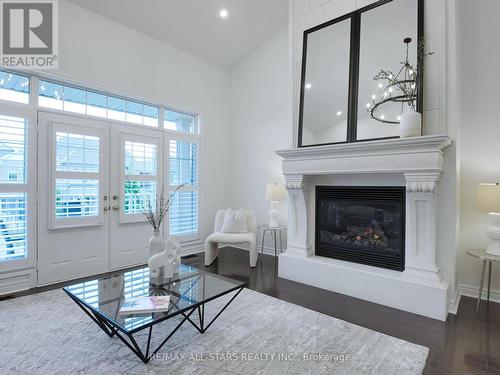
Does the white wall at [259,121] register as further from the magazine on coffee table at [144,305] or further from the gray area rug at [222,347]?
the magazine on coffee table at [144,305]

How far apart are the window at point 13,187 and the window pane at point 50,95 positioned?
35 cm

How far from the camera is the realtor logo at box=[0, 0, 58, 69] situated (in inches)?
128

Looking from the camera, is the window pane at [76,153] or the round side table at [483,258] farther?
the window pane at [76,153]

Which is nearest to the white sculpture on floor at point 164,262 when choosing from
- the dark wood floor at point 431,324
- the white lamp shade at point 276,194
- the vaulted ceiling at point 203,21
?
the dark wood floor at point 431,324

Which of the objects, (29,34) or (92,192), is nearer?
(29,34)

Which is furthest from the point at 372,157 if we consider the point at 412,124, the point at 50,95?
the point at 50,95

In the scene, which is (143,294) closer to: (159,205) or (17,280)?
(17,280)

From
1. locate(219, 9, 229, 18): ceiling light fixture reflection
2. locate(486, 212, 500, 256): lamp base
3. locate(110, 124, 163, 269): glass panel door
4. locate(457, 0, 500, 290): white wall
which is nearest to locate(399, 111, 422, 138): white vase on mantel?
locate(457, 0, 500, 290): white wall

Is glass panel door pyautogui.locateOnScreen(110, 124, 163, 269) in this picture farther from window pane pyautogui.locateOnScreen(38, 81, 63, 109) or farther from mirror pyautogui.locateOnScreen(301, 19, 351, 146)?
mirror pyautogui.locateOnScreen(301, 19, 351, 146)

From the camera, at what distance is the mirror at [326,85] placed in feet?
11.4

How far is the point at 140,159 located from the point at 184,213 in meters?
1.22

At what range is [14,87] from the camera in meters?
3.31

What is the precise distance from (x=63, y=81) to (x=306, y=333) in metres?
4.02

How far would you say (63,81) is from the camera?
361cm
